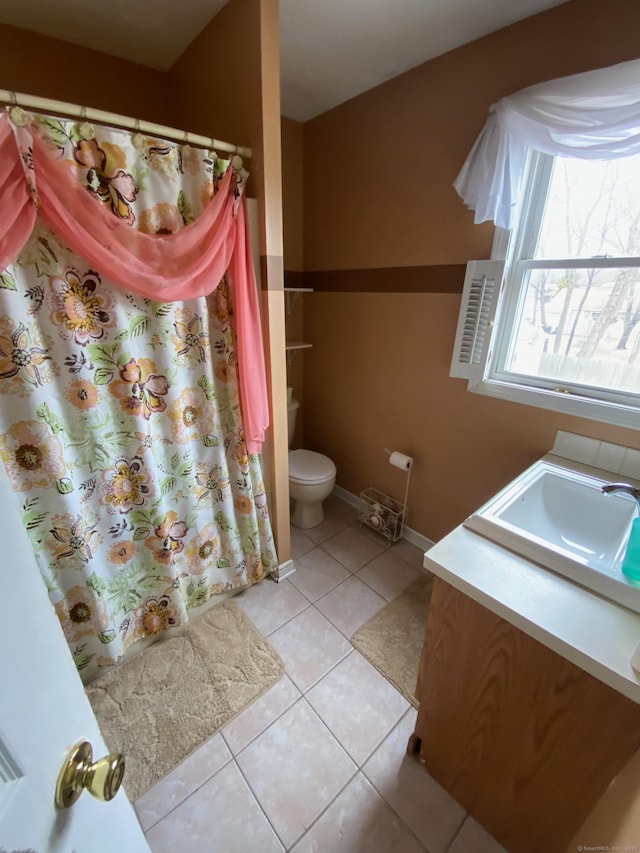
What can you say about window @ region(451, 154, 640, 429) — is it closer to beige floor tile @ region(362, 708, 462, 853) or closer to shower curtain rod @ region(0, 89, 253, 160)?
shower curtain rod @ region(0, 89, 253, 160)

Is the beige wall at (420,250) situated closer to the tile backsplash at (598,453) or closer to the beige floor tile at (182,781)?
the tile backsplash at (598,453)

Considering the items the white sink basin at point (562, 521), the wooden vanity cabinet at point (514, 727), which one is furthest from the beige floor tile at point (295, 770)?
the white sink basin at point (562, 521)

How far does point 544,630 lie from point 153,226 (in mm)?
1562

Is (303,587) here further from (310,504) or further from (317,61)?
(317,61)

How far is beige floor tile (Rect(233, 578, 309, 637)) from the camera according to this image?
171 centimetres

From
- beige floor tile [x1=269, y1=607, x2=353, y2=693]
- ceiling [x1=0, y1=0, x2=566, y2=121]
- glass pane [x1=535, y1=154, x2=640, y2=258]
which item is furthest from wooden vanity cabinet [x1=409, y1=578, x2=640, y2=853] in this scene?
ceiling [x1=0, y1=0, x2=566, y2=121]

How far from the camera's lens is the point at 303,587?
1896 mm

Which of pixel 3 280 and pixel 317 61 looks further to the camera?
pixel 317 61

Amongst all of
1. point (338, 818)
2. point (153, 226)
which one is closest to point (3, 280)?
point (153, 226)

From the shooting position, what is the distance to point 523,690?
871 mm

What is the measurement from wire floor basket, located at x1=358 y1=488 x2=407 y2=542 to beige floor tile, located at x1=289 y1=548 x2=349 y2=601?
1.16 feet

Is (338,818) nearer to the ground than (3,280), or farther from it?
nearer to the ground

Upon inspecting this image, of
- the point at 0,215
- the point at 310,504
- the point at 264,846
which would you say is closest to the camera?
the point at 0,215

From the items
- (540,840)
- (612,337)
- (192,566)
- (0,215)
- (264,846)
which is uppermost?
(0,215)
